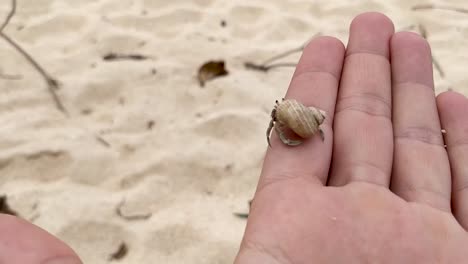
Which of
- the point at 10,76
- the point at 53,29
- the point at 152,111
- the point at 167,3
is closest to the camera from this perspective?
the point at 152,111

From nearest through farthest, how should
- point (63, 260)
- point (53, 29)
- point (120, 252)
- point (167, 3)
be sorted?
point (63, 260), point (120, 252), point (53, 29), point (167, 3)

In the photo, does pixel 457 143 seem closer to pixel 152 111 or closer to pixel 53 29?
pixel 152 111

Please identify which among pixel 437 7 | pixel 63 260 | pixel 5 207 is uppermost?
pixel 63 260

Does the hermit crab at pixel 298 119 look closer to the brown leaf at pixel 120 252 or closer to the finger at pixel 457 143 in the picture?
the finger at pixel 457 143

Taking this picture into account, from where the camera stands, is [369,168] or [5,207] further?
[5,207]

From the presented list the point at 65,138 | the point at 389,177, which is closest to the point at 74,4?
the point at 65,138

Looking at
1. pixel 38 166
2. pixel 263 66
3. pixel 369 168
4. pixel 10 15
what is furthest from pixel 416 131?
pixel 10 15

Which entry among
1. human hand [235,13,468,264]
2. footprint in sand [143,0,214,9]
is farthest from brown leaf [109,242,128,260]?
footprint in sand [143,0,214,9]
